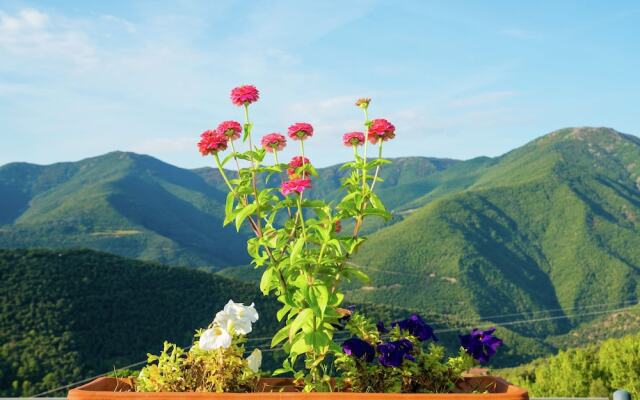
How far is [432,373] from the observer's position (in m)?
2.48

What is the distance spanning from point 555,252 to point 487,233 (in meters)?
12.7

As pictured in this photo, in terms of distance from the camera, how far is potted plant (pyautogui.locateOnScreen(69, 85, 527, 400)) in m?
2.33

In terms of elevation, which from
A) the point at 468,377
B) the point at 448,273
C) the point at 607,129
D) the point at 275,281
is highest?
the point at 607,129

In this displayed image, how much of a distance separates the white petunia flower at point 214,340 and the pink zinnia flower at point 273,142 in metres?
0.83

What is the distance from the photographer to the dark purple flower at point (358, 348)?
2432 mm

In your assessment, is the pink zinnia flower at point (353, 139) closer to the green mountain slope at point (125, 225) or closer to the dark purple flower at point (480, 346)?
the dark purple flower at point (480, 346)

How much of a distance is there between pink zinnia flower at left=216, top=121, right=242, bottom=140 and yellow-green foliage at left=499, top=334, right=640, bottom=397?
29.2 ft

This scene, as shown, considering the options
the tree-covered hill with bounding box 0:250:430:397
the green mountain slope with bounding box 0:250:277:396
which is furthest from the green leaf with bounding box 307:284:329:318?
the green mountain slope with bounding box 0:250:277:396

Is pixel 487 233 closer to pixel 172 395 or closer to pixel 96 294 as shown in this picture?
pixel 96 294

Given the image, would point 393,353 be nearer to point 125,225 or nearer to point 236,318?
point 236,318

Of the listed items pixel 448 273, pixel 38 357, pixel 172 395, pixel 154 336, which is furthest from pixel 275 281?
pixel 448 273

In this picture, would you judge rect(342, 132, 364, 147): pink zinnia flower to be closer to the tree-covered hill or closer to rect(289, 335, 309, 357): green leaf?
rect(289, 335, 309, 357): green leaf

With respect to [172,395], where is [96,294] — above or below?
below

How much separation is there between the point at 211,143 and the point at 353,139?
647 mm
